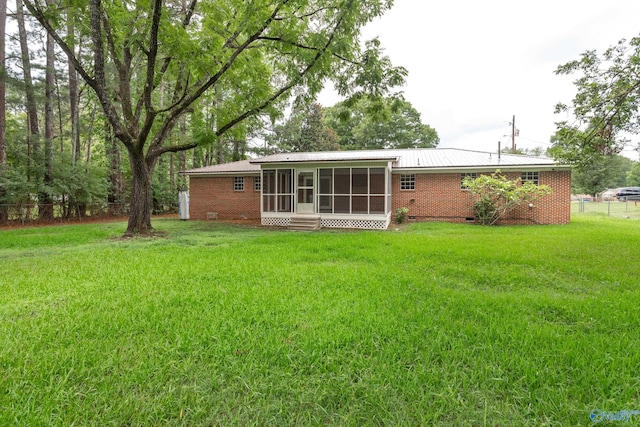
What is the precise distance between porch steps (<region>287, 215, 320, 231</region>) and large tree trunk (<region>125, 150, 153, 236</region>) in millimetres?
5455

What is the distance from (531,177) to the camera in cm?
1302

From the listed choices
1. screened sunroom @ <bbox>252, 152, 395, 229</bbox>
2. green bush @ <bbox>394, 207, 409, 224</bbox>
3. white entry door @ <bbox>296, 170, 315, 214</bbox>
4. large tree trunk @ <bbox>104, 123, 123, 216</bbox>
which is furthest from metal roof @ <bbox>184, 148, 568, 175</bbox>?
large tree trunk @ <bbox>104, 123, 123, 216</bbox>

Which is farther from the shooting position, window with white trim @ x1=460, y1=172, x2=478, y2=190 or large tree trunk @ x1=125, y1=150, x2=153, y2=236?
window with white trim @ x1=460, y1=172, x2=478, y2=190

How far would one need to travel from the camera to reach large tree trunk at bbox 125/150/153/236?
32.6 ft

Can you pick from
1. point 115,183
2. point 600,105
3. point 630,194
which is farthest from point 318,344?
point 630,194

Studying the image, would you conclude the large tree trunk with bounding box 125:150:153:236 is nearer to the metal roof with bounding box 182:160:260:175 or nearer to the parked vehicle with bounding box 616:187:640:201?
the metal roof with bounding box 182:160:260:175

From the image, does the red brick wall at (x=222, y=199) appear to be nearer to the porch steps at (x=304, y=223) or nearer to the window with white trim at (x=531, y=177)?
the porch steps at (x=304, y=223)

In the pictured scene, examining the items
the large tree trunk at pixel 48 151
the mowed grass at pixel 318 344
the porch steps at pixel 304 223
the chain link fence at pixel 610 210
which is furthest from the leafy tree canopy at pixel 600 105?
the large tree trunk at pixel 48 151

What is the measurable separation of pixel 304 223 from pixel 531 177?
1044 centimetres

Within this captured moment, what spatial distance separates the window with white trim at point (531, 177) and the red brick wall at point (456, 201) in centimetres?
14

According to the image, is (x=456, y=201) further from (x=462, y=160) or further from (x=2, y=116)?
(x=2, y=116)

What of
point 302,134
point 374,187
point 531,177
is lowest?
point 374,187

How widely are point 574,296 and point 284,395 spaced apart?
4197 mm

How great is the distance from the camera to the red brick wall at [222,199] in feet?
53.6
